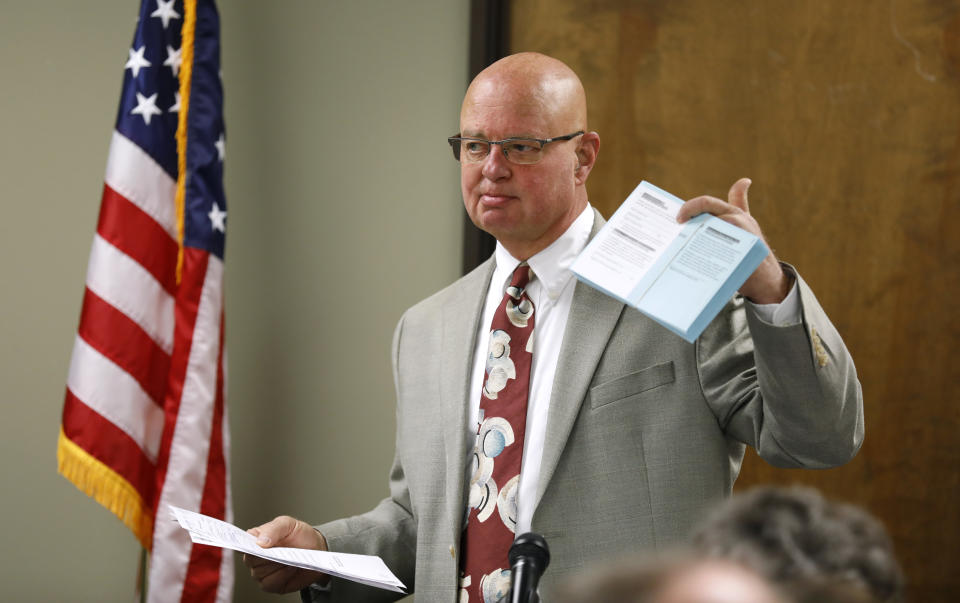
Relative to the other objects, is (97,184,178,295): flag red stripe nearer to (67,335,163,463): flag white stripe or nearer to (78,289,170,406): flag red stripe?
(78,289,170,406): flag red stripe

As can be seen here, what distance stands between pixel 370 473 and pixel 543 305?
1.18 m

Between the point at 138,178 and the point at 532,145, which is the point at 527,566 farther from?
the point at 138,178

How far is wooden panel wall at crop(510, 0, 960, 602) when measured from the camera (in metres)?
1.98

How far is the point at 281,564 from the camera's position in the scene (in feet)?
4.60

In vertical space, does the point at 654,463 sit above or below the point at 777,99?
below

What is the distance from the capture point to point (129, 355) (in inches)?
84.9

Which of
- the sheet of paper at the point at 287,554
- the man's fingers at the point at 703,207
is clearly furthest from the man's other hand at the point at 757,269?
the sheet of paper at the point at 287,554

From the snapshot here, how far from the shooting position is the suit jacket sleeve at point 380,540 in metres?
1.53

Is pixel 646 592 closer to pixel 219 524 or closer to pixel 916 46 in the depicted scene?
pixel 219 524

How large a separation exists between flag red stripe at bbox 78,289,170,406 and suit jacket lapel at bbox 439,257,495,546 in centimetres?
94

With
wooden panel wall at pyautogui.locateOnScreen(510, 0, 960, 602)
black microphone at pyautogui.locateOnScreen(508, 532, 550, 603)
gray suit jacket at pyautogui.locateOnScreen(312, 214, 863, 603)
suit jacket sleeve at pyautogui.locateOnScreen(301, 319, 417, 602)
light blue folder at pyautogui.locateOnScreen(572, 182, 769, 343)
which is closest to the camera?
black microphone at pyautogui.locateOnScreen(508, 532, 550, 603)

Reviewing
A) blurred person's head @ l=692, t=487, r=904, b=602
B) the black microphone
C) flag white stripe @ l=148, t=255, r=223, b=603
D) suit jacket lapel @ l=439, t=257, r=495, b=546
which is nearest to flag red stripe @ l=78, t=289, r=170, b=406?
flag white stripe @ l=148, t=255, r=223, b=603

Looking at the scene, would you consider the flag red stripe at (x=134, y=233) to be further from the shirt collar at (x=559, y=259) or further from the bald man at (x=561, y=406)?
the shirt collar at (x=559, y=259)

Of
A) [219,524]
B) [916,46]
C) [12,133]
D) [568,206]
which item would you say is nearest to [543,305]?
[568,206]
